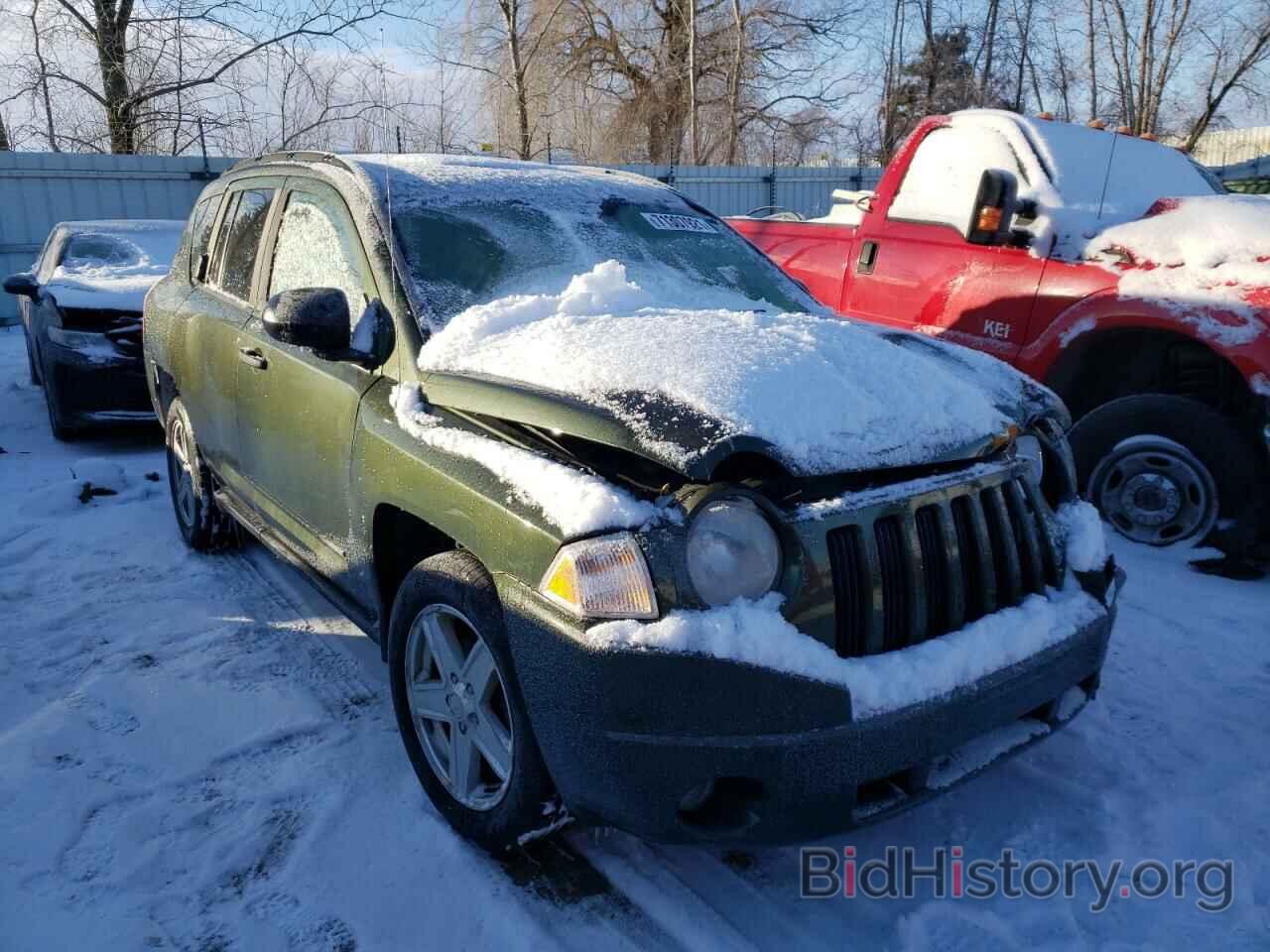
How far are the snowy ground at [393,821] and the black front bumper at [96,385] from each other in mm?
3308

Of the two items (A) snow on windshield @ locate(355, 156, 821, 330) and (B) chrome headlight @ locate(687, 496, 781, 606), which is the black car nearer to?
(A) snow on windshield @ locate(355, 156, 821, 330)

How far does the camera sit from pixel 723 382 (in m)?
2.23

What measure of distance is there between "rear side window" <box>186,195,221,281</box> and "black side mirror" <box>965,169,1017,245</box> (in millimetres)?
3720

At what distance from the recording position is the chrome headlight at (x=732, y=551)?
1959 millimetres

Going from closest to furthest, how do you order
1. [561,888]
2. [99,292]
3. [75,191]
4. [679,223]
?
[561,888]
[679,223]
[99,292]
[75,191]

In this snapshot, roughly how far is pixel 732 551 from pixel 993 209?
3.50m

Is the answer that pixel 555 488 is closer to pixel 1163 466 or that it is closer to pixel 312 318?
pixel 312 318

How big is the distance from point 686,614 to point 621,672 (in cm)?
18

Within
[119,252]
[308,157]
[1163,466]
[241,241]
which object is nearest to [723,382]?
[308,157]

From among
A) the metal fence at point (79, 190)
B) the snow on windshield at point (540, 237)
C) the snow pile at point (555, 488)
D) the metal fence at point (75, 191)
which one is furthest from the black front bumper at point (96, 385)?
the metal fence at point (75, 191)

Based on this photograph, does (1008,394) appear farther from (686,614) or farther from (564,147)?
(564,147)

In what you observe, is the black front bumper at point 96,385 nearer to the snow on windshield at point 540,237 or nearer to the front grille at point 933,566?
the snow on windshield at point 540,237

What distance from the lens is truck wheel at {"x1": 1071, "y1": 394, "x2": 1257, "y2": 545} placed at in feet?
13.5

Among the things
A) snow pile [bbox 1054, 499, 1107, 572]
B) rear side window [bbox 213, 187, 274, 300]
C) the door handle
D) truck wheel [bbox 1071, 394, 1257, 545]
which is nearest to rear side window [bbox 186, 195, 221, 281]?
rear side window [bbox 213, 187, 274, 300]
